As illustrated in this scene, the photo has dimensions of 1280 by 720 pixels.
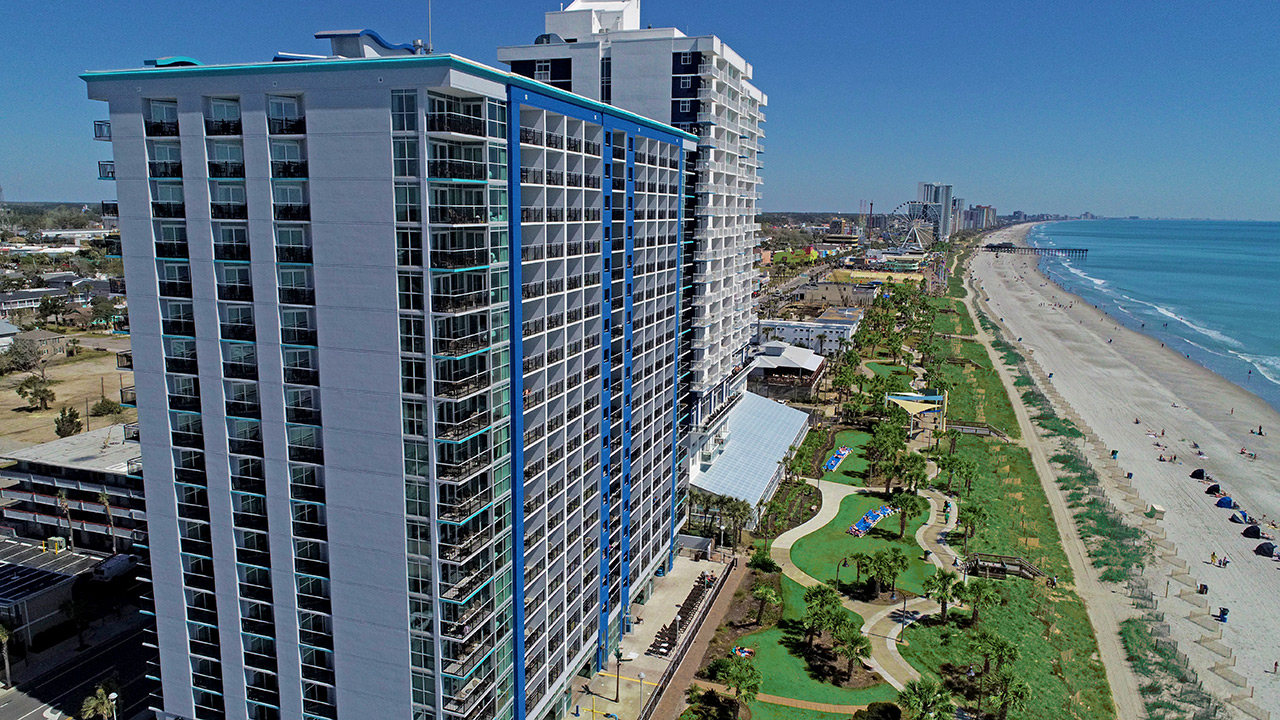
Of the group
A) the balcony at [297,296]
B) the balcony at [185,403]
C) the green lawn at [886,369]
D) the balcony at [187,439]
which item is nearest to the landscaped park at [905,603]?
the balcony at [187,439]

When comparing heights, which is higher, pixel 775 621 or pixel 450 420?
pixel 450 420

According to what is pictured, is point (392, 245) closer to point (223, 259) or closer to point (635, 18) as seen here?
point (223, 259)

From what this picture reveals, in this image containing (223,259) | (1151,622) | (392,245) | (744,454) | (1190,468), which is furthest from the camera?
(1190,468)

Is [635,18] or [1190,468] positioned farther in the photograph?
[1190,468]

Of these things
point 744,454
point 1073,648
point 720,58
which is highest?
point 720,58

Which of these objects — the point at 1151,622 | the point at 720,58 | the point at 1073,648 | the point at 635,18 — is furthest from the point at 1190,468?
the point at 635,18

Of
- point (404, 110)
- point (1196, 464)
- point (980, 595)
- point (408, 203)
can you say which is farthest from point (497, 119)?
point (1196, 464)

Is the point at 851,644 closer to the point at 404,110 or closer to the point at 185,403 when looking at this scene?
the point at 185,403

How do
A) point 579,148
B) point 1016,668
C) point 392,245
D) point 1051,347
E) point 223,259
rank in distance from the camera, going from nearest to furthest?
point 392,245 < point 223,259 < point 579,148 < point 1016,668 < point 1051,347
